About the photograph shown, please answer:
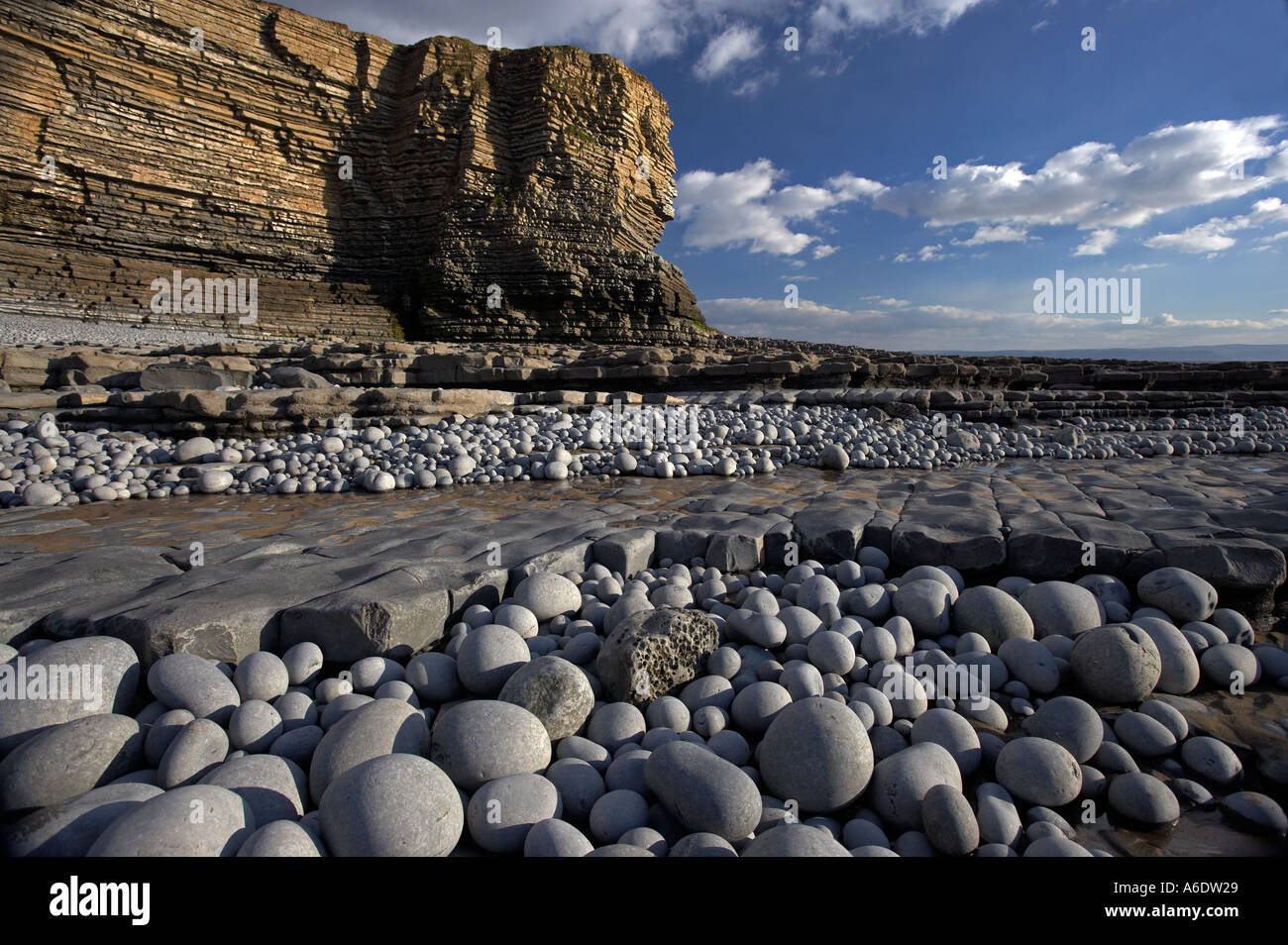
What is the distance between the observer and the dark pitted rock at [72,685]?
4.78ft

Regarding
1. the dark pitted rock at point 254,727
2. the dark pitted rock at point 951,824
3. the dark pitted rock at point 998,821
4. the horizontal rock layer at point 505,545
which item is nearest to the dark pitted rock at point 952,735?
the dark pitted rock at point 998,821

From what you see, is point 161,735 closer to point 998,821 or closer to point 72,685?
point 72,685

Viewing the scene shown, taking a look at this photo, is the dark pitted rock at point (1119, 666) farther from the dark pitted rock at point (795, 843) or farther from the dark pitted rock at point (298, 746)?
the dark pitted rock at point (298, 746)

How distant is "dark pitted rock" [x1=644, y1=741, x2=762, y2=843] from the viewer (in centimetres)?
125

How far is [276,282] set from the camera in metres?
22.9

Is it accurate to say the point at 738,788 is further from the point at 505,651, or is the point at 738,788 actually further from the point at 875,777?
the point at 505,651

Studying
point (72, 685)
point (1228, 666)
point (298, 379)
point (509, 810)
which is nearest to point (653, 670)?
point (509, 810)

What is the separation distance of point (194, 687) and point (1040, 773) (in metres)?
2.08

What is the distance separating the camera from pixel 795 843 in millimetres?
1108

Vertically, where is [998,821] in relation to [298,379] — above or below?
below

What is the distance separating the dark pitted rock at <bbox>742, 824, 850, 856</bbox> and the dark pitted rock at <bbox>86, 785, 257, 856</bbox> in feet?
3.14
